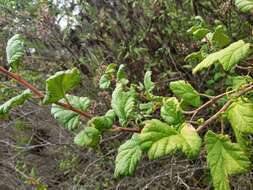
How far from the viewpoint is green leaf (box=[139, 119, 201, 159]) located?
3.46ft

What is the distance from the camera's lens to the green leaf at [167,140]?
1.06 meters

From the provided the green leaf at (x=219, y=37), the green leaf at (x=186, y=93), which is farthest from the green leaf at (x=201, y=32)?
the green leaf at (x=186, y=93)

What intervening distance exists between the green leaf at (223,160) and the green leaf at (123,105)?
27cm

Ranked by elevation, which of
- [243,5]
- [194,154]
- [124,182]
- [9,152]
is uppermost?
[243,5]

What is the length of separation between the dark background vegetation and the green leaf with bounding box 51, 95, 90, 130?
4.10 feet

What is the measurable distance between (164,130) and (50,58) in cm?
298

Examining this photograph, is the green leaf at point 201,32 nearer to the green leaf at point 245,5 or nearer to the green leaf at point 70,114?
the green leaf at point 245,5

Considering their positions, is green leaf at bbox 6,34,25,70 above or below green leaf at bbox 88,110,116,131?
above

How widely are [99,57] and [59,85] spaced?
240 cm

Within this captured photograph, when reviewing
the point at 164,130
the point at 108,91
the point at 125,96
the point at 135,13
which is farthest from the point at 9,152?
the point at 164,130

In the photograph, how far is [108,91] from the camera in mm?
3350

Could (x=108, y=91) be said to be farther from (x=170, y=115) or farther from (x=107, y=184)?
(x=170, y=115)

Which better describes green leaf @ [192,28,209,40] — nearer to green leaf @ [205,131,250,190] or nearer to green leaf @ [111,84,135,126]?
green leaf @ [111,84,135,126]

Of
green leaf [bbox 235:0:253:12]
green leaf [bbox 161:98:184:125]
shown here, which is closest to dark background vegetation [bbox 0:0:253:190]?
green leaf [bbox 161:98:184:125]
